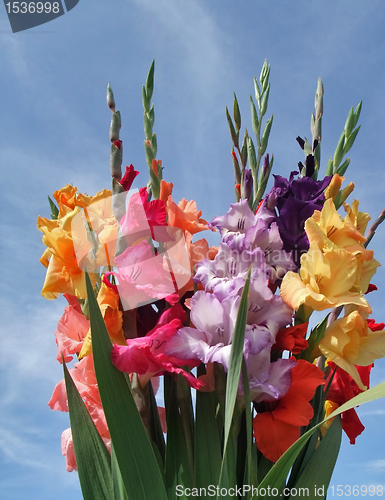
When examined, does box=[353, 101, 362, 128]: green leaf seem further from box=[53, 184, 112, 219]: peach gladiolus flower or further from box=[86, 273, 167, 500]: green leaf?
box=[86, 273, 167, 500]: green leaf

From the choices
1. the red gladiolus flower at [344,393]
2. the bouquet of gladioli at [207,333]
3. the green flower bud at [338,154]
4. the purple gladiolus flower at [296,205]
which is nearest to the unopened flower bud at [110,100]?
the bouquet of gladioli at [207,333]

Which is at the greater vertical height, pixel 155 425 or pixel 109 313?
pixel 109 313

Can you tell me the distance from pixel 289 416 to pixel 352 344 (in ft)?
0.62

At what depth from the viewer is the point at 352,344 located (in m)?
0.86

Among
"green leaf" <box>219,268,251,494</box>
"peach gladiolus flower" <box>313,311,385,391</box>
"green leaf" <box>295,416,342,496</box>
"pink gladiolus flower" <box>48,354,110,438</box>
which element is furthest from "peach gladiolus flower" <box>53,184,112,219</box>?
"green leaf" <box>295,416,342,496</box>

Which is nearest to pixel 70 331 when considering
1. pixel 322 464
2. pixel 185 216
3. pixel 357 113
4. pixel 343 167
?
pixel 185 216

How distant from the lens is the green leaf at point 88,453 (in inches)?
31.9

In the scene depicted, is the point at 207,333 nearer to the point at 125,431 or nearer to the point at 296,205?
the point at 125,431

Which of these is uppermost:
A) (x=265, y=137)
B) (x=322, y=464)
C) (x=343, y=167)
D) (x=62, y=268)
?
(x=265, y=137)

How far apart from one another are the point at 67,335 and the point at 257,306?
1.32 ft

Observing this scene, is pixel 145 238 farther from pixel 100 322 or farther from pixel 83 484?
pixel 83 484

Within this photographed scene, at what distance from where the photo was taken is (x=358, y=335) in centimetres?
85

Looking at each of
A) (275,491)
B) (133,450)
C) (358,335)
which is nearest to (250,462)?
(275,491)

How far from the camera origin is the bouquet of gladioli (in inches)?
29.2
